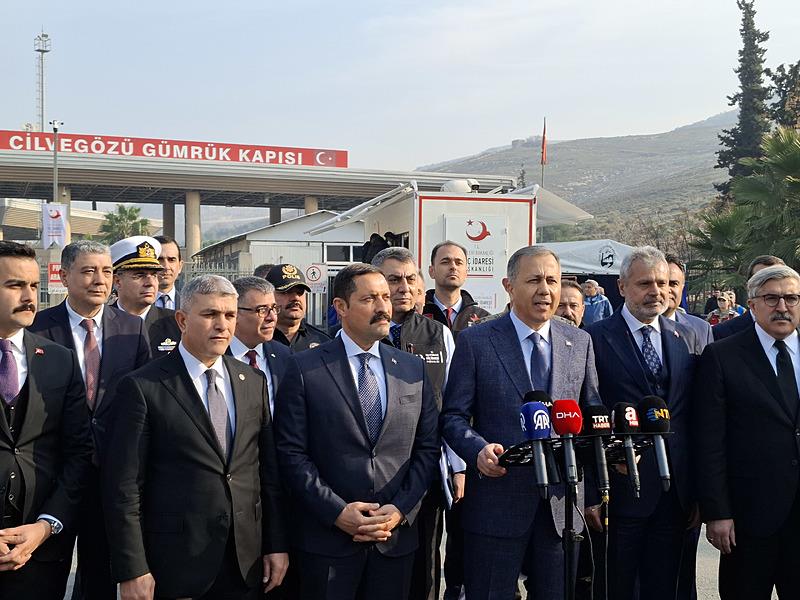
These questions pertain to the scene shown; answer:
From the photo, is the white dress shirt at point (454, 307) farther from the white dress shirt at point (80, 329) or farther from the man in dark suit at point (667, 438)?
the white dress shirt at point (80, 329)

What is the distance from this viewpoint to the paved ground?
6.07 m

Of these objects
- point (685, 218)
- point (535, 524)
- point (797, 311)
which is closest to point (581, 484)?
point (535, 524)

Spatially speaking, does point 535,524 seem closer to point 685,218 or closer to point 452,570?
point 452,570

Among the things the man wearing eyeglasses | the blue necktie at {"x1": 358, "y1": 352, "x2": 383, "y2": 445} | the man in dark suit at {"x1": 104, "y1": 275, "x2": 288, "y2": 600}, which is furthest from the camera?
the man wearing eyeglasses

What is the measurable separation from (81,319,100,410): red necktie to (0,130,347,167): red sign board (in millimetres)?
34216

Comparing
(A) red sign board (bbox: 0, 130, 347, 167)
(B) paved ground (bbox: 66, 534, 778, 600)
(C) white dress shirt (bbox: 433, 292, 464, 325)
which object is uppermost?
(A) red sign board (bbox: 0, 130, 347, 167)

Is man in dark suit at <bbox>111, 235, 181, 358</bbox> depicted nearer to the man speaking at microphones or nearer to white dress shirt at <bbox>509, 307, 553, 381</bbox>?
the man speaking at microphones

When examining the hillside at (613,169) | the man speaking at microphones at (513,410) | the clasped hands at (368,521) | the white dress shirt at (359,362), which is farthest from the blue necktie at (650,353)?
the hillside at (613,169)

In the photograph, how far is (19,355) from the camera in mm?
4137

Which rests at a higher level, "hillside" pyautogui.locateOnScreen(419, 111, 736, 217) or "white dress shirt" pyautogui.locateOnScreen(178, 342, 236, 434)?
"hillside" pyautogui.locateOnScreen(419, 111, 736, 217)

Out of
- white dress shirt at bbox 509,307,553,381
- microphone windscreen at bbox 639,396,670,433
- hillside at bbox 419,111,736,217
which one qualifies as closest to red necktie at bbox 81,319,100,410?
white dress shirt at bbox 509,307,553,381

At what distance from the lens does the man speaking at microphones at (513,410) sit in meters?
4.16

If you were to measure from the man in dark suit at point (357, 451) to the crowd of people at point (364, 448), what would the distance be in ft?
0.04

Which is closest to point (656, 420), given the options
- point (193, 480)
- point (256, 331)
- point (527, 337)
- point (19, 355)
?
point (527, 337)
